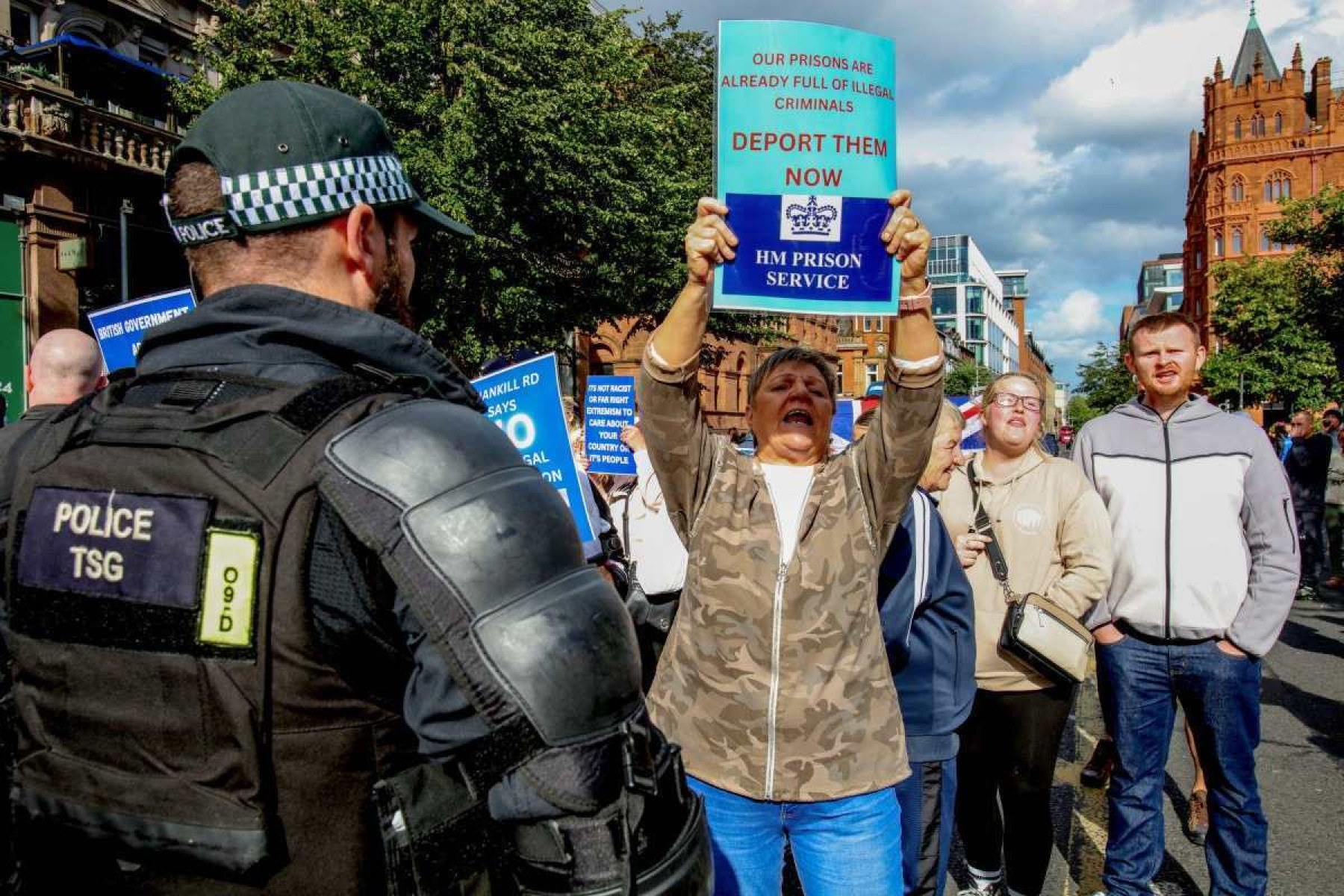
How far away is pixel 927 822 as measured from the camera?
3.41 m

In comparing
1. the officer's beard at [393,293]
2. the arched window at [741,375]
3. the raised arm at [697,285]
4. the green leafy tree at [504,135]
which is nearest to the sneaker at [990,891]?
the raised arm at [697,285]

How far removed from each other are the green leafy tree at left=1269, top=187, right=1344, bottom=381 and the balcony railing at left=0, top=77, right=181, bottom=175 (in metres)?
39.7

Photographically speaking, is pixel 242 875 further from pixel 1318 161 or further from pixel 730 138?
pixel 1318 161

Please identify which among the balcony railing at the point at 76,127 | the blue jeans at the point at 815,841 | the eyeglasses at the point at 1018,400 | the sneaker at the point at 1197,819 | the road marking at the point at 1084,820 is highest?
the balcony railing at the point at 76,127

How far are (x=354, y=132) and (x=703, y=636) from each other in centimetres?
170

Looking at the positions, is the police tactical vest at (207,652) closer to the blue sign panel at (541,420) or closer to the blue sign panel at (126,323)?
the blue sign panel at (541,420)

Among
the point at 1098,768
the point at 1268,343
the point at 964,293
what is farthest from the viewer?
the point at 964,293

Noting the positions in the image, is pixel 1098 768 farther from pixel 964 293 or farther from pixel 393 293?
pixel 964 293

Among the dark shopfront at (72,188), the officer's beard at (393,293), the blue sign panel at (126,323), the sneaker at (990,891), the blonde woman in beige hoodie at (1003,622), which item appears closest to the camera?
the officer's beard at (393,293)

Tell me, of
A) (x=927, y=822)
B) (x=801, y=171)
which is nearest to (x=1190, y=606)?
(x=927, y=822)

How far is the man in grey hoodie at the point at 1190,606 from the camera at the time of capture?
3.62 metres

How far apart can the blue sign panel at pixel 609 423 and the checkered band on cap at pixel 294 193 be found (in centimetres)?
646

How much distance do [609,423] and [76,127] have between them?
16034mm

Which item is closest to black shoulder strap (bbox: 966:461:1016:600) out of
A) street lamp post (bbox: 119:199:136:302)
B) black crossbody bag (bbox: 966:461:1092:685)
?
black crossbody bag (bbox: 966:461:1092:685)
